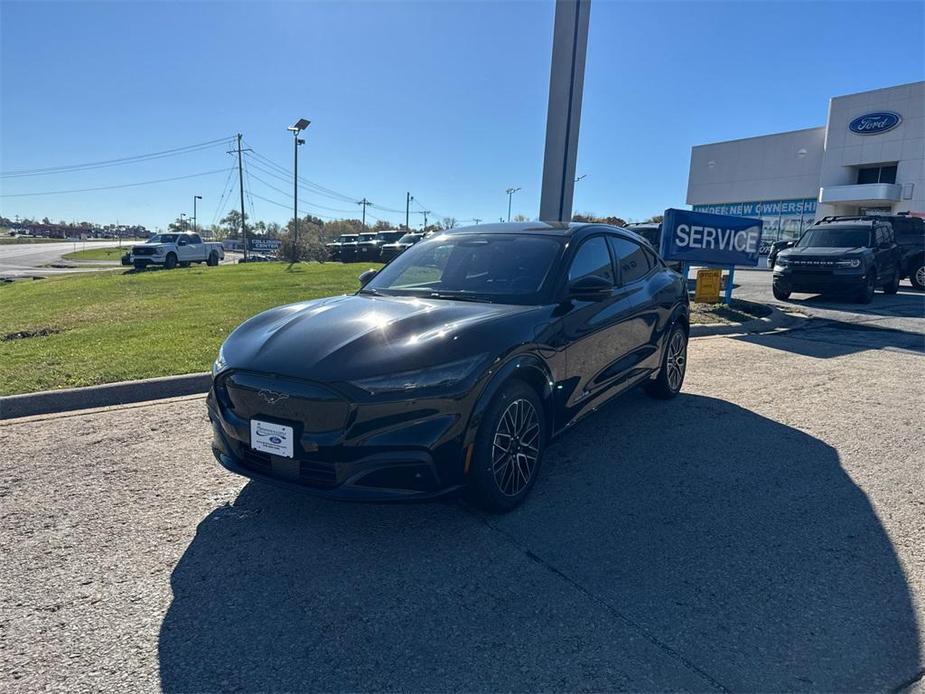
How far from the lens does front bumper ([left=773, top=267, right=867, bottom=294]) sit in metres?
13.0

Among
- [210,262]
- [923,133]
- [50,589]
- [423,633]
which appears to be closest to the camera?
[423,633]

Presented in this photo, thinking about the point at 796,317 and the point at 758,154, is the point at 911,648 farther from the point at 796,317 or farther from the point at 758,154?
the point at 758,154

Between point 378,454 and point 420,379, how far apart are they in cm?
41

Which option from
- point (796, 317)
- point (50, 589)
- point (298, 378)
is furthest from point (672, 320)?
point (796, 317)

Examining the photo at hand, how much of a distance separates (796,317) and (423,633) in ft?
36.9

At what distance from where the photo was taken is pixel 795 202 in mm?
46469

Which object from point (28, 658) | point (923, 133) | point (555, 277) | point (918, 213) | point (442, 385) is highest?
point (923, 133)

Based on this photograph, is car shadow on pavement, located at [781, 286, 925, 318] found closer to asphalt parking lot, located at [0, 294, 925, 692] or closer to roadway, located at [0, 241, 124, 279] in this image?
asphalt parking lot, located at [0, 294, 925, 692]

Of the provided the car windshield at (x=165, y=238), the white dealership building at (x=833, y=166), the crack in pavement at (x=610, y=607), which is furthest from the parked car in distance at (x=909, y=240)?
the car windshield at (x=165, y=238)

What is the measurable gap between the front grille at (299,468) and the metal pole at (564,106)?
7.97 m

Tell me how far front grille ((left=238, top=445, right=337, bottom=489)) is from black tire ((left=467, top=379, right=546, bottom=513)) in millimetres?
739

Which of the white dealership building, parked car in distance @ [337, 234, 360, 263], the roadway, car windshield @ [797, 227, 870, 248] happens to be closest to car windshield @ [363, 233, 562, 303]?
car windshield @ [797, 227, 870, 248]

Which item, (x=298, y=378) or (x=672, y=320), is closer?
(x=298, y=378)

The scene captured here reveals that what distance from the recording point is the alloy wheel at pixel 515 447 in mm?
3141
